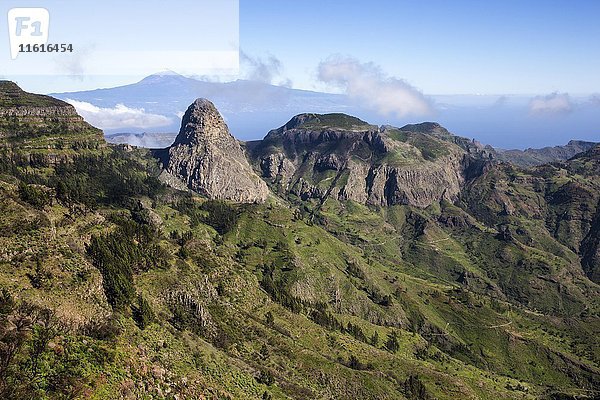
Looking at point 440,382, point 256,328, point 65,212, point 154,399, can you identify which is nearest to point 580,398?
point 440,382

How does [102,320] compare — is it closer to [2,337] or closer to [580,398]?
[2,337]

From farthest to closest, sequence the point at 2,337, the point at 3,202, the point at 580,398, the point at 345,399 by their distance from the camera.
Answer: the point at 580,398
the point at 345,399
the point at 3,202
the point at 2,337

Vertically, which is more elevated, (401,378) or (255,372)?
(255,372)

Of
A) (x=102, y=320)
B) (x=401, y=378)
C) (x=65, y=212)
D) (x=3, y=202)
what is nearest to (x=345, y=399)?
(x=401, y=378)

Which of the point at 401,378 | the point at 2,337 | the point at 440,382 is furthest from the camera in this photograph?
the point at 440,382

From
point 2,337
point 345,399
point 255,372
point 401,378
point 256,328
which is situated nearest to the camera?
point 2,337

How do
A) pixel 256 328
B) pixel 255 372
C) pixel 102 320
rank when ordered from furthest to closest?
1. pixel 256 328
2. pixel 255 372
3. pixel 102 320

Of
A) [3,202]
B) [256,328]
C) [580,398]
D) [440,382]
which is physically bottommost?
[580,398]

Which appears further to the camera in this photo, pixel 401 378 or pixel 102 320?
pixel 401 378

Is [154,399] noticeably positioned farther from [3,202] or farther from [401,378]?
[401,378]
